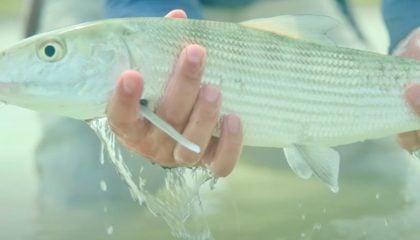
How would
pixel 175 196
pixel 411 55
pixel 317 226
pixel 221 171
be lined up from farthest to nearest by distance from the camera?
1. pixel 317 226
2. pixel 175 196
3. pixel 411 55
4. pixel 221 171

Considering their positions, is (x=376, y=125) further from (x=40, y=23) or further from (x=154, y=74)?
(x=40, y=23)

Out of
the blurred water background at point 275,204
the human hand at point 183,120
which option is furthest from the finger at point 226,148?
the blurred water background at point 275,204

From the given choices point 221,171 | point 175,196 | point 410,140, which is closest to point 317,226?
point 175,196

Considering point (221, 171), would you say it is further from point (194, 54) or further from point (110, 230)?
point (110, 230)

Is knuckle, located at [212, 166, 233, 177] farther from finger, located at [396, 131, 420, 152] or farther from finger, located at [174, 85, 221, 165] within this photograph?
finger, located at [396, 131, 420, 152]

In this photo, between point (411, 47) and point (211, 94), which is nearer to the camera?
point (211, 94)

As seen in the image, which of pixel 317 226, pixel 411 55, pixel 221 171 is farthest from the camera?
pixel 317 226
